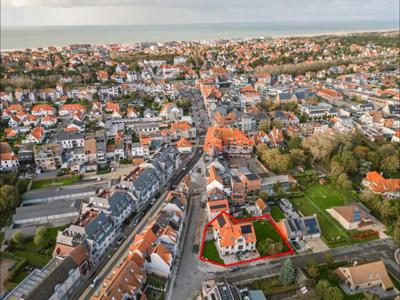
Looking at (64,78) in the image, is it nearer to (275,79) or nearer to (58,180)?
(58,180)

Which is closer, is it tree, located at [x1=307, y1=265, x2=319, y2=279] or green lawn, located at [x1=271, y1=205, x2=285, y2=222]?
tree, located at [x1=307, y1=265, x2=319, y2=279]

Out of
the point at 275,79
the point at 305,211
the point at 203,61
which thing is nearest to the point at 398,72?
the point at 275,79

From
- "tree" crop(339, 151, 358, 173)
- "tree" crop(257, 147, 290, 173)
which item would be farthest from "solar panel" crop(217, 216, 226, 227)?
"tree" crop(339, 151, 358, 173)

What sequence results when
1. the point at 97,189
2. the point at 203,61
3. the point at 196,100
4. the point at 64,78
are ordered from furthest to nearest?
the point at 203,61 → the point at 64,78 → the point at 196,100 → the point at 97,189

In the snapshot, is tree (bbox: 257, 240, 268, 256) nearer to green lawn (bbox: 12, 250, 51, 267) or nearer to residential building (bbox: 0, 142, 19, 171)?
green lawn (bbox: 12, 250, 51, 267)

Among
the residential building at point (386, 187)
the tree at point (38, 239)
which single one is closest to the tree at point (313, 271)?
the residential building at point (386, 187)

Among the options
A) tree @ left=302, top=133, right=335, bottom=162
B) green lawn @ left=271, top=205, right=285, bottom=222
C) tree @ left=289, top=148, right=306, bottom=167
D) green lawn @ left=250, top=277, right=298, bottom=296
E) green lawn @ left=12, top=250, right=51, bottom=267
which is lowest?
green lawn @ left=250, top=277, right=298, bottom=296
